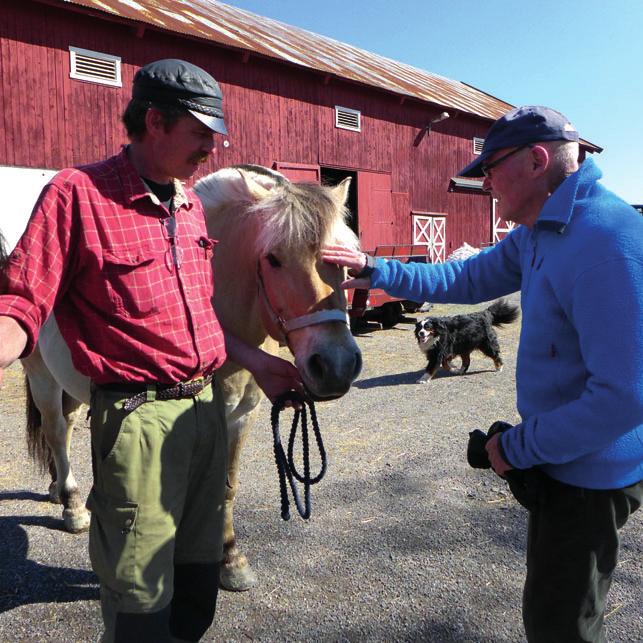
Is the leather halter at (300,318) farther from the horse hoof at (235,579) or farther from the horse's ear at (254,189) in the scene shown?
the horse hoof at (235,579)

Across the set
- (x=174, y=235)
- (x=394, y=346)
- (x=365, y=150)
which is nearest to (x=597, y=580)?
(x=174, y=235)

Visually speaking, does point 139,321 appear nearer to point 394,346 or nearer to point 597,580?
point 597,580

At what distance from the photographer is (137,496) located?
148 centimetres

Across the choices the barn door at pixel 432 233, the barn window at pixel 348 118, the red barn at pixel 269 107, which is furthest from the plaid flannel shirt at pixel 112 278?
the barn door at pixel 432 233

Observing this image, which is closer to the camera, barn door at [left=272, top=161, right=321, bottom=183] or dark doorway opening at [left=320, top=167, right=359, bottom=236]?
barn door at [left=272, top=161, right=321, bottom=183]

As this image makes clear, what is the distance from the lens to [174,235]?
63.8 inches

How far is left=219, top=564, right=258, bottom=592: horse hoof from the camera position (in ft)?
8.57

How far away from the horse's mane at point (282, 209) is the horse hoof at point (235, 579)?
5.38 feet

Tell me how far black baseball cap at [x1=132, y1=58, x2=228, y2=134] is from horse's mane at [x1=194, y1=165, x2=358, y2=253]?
0.43 meters

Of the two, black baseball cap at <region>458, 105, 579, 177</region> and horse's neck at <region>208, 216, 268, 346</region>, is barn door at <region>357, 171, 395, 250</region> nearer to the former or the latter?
horse's neck at <region>208, 216, 268, 346</region>

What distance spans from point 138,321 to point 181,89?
0.67m

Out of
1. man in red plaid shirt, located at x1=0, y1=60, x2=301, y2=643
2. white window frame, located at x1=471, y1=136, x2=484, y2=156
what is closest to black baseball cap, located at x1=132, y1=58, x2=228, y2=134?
man in red plaid shirt, located at x1=0, y1=60, x2=301, y2=643

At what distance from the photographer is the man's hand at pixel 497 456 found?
1548 millimetres

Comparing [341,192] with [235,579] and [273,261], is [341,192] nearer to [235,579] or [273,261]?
[273,261]
